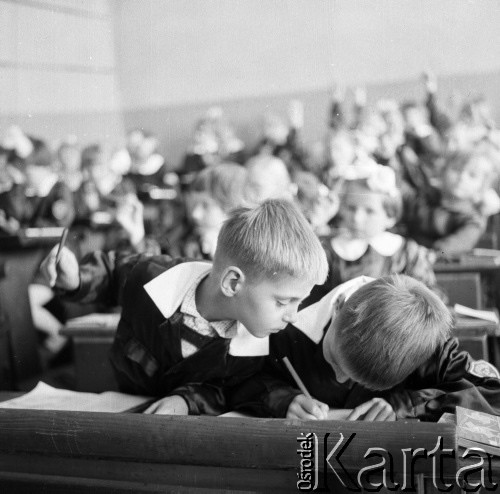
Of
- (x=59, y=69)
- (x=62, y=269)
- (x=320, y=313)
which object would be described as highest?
(x=59, y=69)

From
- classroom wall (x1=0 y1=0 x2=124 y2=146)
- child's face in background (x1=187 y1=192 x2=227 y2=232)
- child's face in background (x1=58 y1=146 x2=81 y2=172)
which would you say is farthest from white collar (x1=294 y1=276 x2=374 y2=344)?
classroom wall (x1=0 y1=0 x2=124 y2=146)

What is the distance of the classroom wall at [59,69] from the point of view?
21.9 ft

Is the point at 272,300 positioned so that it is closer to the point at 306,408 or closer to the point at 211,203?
the point at 306,408

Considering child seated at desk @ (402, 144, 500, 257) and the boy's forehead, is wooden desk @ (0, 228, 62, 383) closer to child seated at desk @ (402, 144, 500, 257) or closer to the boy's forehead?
the boy's forehead

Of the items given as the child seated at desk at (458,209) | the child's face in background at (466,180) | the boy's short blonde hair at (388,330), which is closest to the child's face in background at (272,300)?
the boy's short blonde hair at (388,330)

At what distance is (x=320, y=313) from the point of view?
1.56 meters

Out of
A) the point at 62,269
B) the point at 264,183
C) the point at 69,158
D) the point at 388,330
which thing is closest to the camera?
the point at 388,330

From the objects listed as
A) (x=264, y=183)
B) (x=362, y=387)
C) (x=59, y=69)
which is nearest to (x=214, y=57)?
(x=59, y=69)

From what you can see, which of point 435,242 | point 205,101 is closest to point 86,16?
point 205,101

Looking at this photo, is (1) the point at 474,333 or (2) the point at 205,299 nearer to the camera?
(2) the point at 205,299

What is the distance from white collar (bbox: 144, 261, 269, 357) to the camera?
152 cm

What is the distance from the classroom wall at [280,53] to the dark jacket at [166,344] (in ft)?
19.0

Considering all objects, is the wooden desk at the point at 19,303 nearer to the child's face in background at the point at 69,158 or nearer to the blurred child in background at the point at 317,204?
the blurred child in background at the point at 317,204

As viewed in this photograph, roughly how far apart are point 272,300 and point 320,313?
0.75 ft
